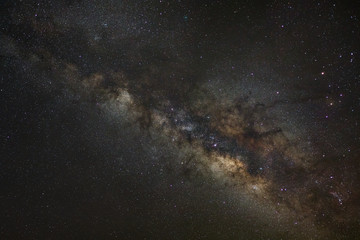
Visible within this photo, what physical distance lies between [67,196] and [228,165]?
19.4ft

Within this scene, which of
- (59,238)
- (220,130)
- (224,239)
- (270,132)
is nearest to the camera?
(270,132)

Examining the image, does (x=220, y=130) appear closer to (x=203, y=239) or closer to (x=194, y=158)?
(x=194, y=158)

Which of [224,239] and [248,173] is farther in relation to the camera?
[224,239]

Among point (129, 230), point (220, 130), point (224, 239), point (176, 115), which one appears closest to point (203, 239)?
point (224, 239)

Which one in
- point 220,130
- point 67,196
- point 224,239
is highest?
point 220,130

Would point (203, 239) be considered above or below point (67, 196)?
below

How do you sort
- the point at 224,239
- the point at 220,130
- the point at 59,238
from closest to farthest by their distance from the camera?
the point at 220,130
the point at 224,239
the point at 59,238

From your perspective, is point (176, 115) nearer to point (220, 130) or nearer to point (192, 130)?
point (192, 130)

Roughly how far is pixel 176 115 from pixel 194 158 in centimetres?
146

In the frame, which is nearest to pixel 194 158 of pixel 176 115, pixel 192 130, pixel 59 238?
pixel 192 130

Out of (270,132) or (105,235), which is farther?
(105,235)

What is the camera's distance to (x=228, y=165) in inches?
250

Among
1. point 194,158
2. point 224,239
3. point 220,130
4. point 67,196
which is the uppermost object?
point 220,130

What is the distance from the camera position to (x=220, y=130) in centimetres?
617
